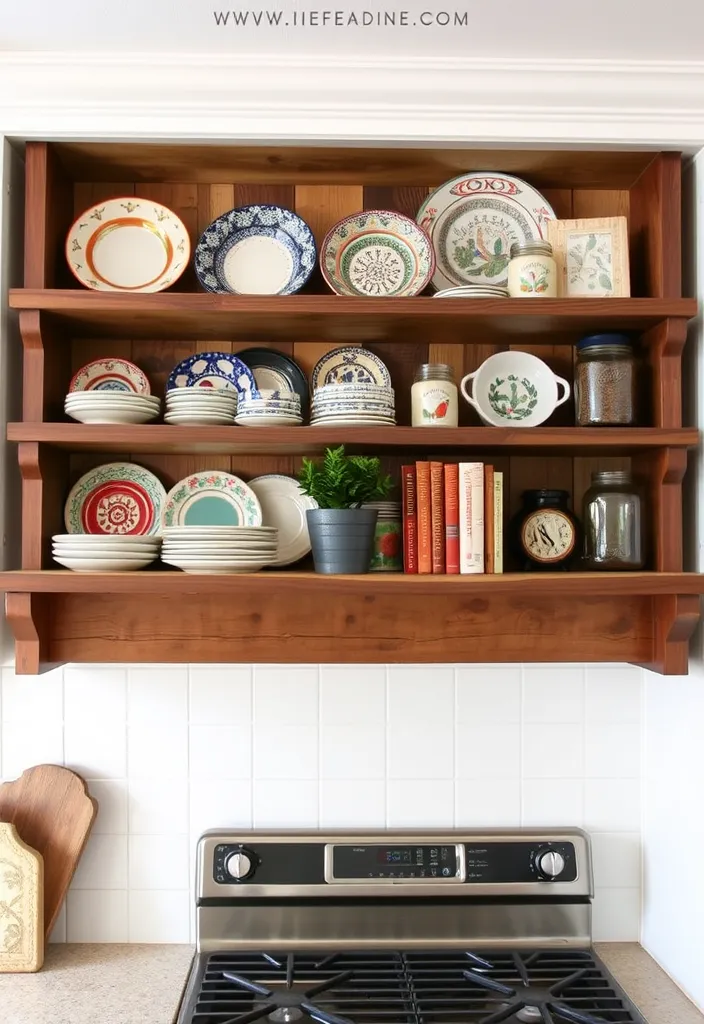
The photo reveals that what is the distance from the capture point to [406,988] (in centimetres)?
144

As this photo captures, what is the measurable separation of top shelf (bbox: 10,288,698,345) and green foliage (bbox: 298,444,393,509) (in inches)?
9.3

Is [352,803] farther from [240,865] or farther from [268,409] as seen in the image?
[268,409]

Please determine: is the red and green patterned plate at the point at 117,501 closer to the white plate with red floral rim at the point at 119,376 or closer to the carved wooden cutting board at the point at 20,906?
the white plate with red floral rim at the point at 119,376

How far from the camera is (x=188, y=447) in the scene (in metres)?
1.55

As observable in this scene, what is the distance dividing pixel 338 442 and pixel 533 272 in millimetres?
448

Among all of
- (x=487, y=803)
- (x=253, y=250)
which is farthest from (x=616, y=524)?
(x=253, y=250)

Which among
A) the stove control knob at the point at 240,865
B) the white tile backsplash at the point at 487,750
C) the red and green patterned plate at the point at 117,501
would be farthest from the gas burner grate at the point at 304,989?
the red and green patterned plate at the point at 117,501

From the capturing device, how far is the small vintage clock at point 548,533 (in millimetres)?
1584

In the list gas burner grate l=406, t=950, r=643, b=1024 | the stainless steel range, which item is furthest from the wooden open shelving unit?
gas burner grate l=406, t=950, r=643, b=1024

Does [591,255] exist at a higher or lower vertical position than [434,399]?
higher

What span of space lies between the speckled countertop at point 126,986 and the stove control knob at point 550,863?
180mm

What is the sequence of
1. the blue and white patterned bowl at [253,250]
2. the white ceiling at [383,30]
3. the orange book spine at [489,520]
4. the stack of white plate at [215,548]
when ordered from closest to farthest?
the white ceiling at [383,30] → the stack of white plate at [215,548] → the orange book spine at [489,520] → the blue and white patterned bowl at [253,250]

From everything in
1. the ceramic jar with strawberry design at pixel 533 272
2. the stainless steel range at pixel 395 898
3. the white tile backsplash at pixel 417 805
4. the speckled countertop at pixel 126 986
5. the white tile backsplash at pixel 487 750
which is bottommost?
the speckled countertop at pixel 126 986

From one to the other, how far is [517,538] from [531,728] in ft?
1.27
